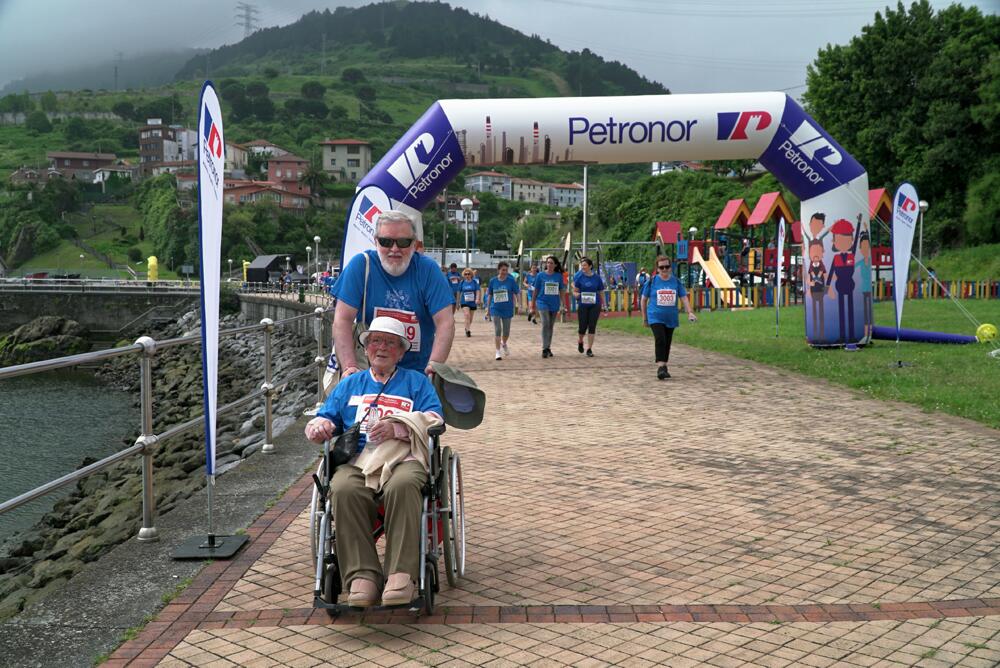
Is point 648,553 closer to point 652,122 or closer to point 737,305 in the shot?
point 652,122

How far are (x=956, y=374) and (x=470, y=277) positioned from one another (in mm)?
12215

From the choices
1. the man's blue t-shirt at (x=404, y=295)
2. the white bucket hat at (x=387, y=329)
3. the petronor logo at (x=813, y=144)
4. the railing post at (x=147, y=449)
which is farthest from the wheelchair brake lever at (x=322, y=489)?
the petronor logo at (x=813, y=144)

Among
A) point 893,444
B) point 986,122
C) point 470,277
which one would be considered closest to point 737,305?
point 470,277

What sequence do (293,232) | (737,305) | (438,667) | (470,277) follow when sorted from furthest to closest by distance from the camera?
1. (293,232)
2. (737,305)
3. (470,277)
4. (438,667)

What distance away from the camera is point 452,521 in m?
4.80

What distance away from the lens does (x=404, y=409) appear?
4.57 metres

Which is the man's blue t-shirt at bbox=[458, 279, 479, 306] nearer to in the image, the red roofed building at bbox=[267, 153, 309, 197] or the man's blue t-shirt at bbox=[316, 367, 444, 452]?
the man's blue t-shirt at bbox=[316, 367, 444, 452]

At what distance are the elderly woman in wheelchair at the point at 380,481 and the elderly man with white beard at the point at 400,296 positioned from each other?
494mm

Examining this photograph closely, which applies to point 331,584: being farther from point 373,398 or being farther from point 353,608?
point 373,398

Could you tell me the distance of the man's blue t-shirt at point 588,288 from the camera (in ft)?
54.6

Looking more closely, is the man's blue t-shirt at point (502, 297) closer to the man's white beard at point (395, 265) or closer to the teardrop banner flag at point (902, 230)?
the teardrop banner flag at point (902, 230)

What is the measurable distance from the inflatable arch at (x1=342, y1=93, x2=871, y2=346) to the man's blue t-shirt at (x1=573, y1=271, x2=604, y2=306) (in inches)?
94.8

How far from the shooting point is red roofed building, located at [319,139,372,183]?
560 ft

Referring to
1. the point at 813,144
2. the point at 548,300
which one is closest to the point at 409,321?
the point at 813,144
